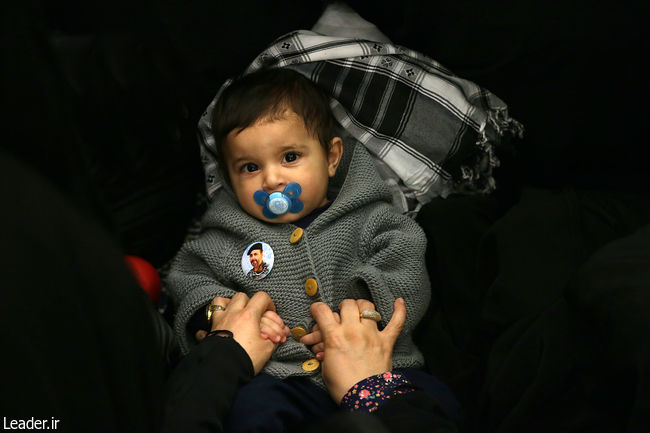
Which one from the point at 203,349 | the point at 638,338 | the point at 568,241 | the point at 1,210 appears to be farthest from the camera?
the point at 568,241

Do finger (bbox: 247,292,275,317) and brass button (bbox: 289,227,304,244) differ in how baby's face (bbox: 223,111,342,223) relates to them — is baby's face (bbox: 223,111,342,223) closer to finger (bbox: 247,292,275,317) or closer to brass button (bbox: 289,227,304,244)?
brass button (bbox: 289,227,304,244)

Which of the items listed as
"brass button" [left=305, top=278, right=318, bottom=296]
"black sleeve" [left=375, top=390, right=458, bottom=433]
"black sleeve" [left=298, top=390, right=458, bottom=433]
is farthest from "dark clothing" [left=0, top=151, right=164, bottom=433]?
"brass button" [left=305, top=278, right=318, bottom=296]

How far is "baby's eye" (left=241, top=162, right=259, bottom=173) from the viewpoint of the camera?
3.77ft

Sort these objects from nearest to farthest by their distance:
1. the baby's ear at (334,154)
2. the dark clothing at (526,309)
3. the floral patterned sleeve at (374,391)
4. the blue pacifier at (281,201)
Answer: the dark clothing at (526,309)
the floral patterned sleeve at (374,391)
the blue pacifier at (281,201)
the baby's ear at (334,154)

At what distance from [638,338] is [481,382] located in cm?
31

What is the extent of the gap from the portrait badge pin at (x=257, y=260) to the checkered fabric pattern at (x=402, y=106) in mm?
220

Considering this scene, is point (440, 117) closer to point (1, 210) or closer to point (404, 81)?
point (404, 81)

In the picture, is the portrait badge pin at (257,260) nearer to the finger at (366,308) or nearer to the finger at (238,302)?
the finger at (238,302)

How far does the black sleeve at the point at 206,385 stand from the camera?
78 centimetres

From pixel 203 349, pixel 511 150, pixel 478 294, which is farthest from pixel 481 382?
pixel 511 150

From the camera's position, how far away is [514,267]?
98cm

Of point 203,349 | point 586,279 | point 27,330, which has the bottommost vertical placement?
point 203,349

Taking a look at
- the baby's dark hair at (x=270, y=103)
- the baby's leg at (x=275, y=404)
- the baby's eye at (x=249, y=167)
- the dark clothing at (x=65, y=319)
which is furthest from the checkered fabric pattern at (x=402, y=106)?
the dark clothing at (x=65, y=319)

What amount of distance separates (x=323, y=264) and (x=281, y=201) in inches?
5.6
